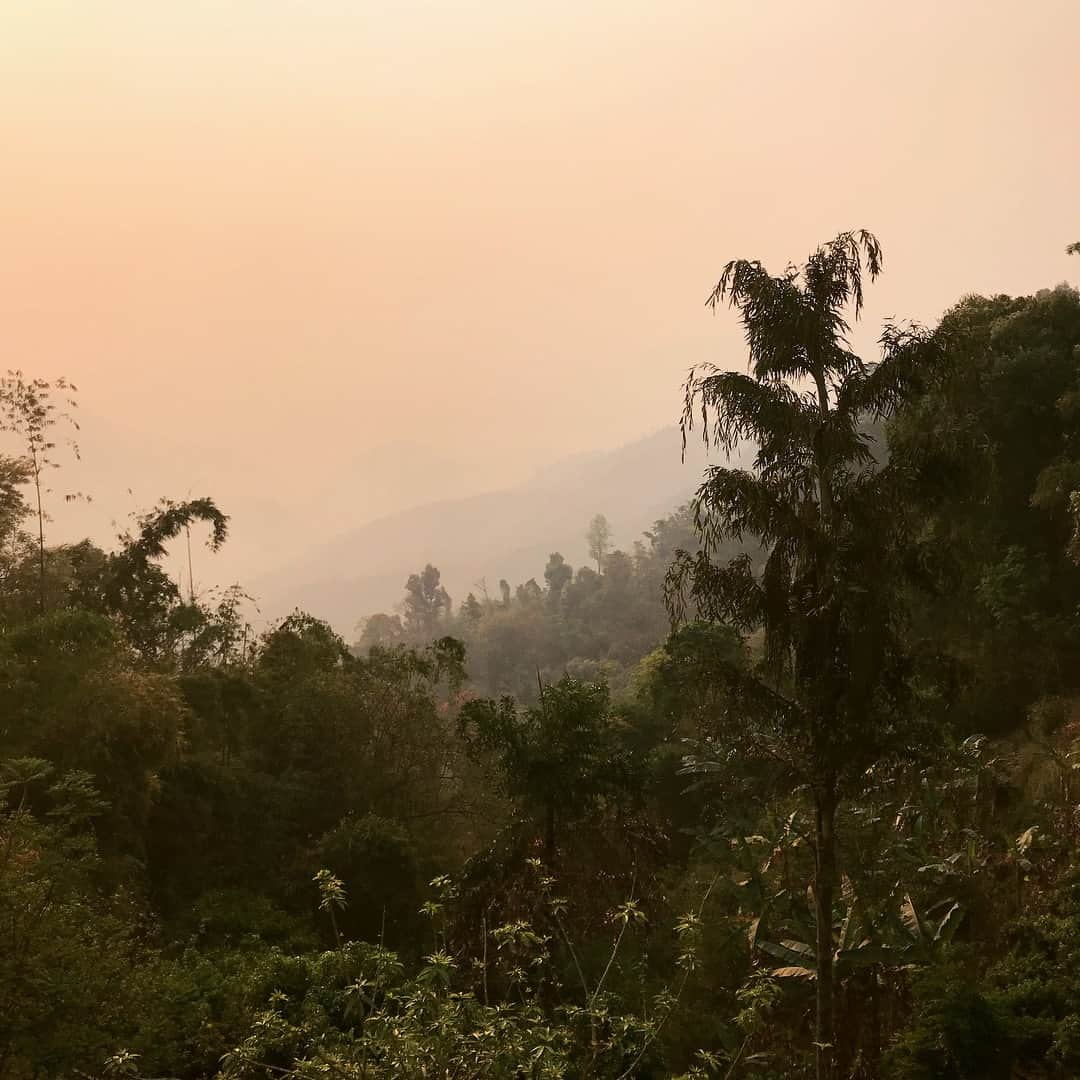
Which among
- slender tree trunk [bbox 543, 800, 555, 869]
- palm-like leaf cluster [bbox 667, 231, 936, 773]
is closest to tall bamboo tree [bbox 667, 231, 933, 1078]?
palm-like leaf cluster [bbox 667, 231, 936, 773]

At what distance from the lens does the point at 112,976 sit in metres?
7.88

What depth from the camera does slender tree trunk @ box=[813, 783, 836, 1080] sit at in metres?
7.08

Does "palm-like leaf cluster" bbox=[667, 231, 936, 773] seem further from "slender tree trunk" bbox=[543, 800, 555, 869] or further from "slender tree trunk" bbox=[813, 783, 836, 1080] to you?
"slender tree trunk" bbox=[543, 800, 555, 869]

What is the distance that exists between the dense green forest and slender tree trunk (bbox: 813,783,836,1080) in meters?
0.04

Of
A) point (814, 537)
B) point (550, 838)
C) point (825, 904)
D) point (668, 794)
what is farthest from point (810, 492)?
point (668, 794)

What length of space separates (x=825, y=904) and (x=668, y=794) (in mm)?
13119

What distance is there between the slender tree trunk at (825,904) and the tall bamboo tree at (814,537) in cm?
1

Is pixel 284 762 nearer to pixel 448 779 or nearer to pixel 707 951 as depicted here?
pixel 448 779

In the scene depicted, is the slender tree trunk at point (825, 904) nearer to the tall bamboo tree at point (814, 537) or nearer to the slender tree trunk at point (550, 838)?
the tall bamboo tree at point (814, 537)

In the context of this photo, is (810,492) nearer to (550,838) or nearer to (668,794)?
(550,838)

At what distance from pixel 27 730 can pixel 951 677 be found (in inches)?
528

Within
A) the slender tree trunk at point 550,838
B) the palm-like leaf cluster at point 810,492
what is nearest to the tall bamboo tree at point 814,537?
the palm-like leaf cluster at point 810,492

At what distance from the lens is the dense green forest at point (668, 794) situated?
268 inches

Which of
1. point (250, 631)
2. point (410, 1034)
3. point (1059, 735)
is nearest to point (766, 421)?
point (410, 1034)
